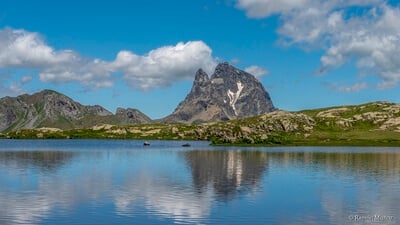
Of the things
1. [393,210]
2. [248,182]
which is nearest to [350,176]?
[248,182]

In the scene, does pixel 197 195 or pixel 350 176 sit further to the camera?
pixel 350 176

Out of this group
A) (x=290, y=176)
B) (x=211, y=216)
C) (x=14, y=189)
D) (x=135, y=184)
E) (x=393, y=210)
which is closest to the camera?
(x=211, y=216)

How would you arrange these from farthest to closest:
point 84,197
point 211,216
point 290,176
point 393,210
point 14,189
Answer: point 290,176 → point 14,189 → point 84,197 → point 393,210 → point 211,216

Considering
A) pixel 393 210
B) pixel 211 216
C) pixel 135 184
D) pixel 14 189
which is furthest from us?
pixel 135 184

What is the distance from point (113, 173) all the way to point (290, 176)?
36.2 metres

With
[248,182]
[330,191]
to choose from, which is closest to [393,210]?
[330,191]

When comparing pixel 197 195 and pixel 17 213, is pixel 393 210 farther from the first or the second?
pixel 17 213

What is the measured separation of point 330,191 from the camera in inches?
2995

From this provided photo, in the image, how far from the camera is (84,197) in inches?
2621

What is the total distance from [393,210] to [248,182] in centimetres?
3119

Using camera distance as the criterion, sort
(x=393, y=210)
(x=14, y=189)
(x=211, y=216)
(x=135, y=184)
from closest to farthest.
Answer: (x=211, y=216) < (x=393, y=210) < (x=14, y=189) < (x=135, y=184)

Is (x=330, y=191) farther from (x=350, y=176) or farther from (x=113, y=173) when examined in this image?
(x=113, y=173)

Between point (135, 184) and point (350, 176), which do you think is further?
point (350, 176)

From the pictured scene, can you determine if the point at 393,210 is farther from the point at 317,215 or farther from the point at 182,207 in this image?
the point at 182,207
